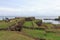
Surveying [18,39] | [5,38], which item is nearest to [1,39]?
[5,38]

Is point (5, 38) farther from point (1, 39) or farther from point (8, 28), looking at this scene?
point (8, 28)

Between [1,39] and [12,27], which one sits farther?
[12,27]

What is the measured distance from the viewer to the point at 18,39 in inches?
370

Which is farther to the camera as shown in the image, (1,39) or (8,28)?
(8,28)

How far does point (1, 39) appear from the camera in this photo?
30.3ft

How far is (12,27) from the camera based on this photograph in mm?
14883

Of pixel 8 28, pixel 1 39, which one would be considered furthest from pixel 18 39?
pixel 8 28

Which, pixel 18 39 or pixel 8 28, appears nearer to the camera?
pixel 18 39

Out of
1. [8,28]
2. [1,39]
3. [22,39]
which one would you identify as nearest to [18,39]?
[22,39]

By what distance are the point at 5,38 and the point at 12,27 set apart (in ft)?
17.8

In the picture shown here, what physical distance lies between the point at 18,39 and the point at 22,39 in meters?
0.32

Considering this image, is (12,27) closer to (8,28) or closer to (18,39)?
(8,28)

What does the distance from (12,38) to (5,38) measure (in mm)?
436

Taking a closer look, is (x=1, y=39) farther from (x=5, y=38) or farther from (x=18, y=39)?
(x=18, y=39)
